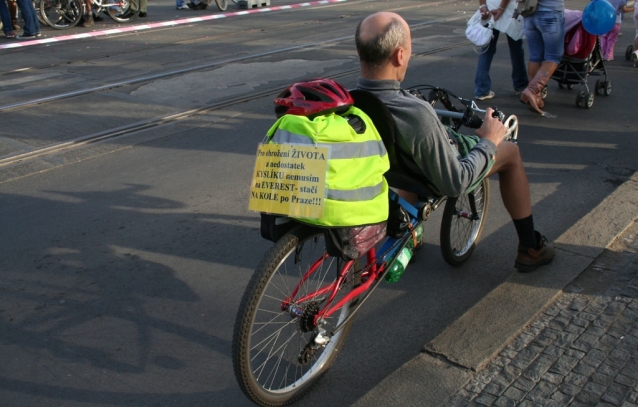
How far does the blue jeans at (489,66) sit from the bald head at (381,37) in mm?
5917

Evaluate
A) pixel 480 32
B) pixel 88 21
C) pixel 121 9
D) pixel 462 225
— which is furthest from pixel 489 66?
pixel 121 9

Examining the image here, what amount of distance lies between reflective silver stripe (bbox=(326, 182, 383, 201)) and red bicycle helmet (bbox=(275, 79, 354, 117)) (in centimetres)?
32

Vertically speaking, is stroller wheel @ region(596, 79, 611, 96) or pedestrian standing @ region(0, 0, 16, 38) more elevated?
pedestrian standing @ region(0, 0, 16, 38)

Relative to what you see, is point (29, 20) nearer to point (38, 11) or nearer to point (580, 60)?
point (38, 11)

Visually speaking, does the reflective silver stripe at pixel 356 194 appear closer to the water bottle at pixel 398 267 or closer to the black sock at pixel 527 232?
the water bottle at pixel 398 267

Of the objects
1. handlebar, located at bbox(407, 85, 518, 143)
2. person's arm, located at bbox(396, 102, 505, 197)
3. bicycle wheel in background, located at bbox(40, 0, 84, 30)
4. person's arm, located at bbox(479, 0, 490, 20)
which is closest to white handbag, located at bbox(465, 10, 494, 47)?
person's arm, located at bbox(479, 0, 490, 20)

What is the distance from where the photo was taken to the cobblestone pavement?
306cm

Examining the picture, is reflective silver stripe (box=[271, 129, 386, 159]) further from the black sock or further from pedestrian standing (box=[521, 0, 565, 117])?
pedestrian standing (box=[521, 0, 565, 117])

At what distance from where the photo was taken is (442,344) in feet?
11.4

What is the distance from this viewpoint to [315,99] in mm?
2779

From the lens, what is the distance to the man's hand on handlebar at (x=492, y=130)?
3.45 metres

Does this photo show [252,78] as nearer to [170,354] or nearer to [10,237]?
[10,237]

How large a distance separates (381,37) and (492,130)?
2.70 ft

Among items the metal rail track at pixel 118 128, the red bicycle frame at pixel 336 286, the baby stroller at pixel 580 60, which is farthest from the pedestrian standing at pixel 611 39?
the red bicycle frame at pixel 336 286
